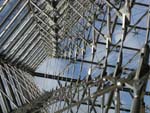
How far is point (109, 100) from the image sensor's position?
8.13 metres

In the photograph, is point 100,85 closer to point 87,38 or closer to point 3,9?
point 3,9

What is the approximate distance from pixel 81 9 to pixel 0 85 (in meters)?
3.85

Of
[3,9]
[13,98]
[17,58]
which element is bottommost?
[13,98]

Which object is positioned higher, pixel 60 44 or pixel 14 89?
pixel 60 44

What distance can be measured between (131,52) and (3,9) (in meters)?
6.94

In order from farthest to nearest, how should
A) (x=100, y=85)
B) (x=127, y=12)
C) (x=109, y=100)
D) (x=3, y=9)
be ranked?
(x=3, y=9)
(x=100, y=85)
(x=127, y=12)
(x=109, y=100)

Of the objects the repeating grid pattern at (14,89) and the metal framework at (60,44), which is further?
the repeating grid pattern at (14,89)

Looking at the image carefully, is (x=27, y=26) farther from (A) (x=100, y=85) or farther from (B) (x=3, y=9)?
(A) (x=100, y=85)

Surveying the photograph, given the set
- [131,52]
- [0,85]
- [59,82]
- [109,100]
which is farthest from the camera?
[59,82]

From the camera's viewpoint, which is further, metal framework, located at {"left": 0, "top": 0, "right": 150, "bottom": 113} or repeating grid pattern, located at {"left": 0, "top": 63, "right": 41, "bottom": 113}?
repeating grid pattern, located at {"left": 0, "top": 63, "right": 41, "bottom": 113}

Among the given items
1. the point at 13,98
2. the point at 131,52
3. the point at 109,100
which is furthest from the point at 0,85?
the point at 109,100

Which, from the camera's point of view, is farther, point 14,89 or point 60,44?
point 60,44

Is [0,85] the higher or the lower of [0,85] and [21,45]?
the lower

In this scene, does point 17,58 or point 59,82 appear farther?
point 59,82
